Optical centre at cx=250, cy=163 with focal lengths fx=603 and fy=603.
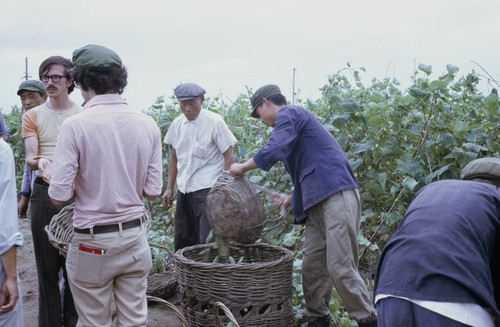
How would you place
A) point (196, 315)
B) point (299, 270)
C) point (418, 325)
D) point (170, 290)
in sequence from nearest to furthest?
1. point (418, 325)
2. point (196, 315)
3. point (299, 270)
4. point (170, 290)

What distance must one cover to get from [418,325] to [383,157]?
9.91 feet

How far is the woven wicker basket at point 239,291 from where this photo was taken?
3.80 meters

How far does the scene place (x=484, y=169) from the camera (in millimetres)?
2254

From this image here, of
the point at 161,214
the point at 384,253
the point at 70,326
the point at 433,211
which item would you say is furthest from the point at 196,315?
the point at 161,214

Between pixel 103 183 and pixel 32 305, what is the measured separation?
Result: 2.94 metres

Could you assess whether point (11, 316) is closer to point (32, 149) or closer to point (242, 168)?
point (32, 149)

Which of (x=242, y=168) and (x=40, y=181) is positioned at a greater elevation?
(x=242, y=168)

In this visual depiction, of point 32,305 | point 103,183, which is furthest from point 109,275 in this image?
point 32,305

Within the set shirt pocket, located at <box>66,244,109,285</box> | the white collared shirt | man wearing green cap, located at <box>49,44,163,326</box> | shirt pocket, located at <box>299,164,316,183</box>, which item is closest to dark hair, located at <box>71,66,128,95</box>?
man wearing green cap, located at <box>49,44,163,326</box>

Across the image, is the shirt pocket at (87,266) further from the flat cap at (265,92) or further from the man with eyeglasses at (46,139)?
the flat cap at (265,92)

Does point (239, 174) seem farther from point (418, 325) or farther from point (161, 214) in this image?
point (161, 214)

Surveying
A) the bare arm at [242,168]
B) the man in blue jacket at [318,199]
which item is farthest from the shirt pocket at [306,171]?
the bare arm at [242,168]

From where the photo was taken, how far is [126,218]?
9.87ft

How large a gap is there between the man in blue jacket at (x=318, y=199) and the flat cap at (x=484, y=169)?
5.33 feet
